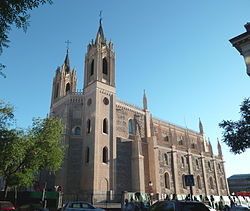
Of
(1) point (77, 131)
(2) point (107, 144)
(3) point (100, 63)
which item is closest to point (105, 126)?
(2) point (107, 144)

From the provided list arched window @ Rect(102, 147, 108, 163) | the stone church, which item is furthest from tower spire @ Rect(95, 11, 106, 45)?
arched window @ Rect(102, 147, 108, 163)

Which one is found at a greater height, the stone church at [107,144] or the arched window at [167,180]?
the stone church at [107,144]

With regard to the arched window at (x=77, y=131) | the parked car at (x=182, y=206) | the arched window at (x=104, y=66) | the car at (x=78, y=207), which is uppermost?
the arched window at (x=104, y=66)

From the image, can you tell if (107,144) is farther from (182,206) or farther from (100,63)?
(182,206)

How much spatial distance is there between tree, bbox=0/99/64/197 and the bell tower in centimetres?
1382

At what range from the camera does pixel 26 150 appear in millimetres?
20484

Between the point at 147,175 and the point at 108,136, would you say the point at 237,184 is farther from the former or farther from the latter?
the point at 108,136

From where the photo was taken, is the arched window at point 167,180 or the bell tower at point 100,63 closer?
the bell tower at point 100,63

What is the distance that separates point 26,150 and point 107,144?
12583mm

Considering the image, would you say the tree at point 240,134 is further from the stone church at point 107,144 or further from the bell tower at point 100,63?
the bell tower at point 100,63

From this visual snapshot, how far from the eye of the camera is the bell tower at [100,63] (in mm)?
35094

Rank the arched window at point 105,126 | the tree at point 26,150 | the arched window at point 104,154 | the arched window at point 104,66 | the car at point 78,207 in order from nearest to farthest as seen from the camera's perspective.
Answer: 1. the car at point 78,207
2. the tree at point 26,150
3. the arched window at point 104,154
4. the arched window at point 105,126
5. the arched window at point 104,66

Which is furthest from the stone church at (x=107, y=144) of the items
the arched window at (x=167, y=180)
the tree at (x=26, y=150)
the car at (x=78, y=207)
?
the car at (x=78, y=207)

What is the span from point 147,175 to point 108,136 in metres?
9.54
